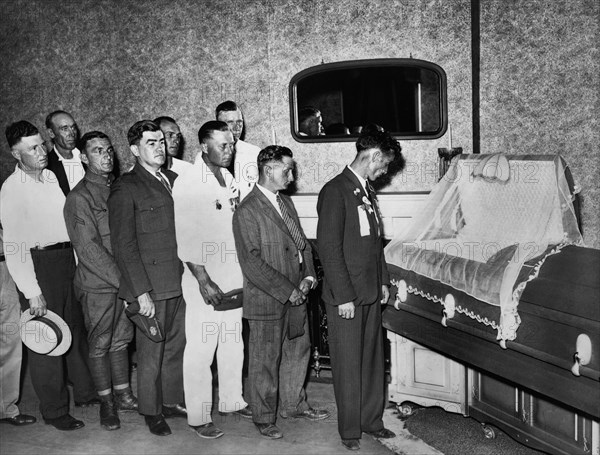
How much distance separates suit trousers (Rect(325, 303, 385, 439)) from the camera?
11.7 feet

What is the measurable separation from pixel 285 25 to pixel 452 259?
2188 millimetres

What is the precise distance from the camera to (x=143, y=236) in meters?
3.80

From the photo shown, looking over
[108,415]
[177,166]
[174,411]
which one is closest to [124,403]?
[108,415]

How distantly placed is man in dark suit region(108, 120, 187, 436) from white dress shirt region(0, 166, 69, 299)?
50 cm

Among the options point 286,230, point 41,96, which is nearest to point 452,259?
point 286,230

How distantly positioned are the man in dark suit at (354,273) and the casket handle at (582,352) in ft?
3.74

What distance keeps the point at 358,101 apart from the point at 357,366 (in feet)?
7.03

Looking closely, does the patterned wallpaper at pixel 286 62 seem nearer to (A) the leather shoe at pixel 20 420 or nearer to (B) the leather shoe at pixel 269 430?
(B) the leather shoe at pixel 269 430

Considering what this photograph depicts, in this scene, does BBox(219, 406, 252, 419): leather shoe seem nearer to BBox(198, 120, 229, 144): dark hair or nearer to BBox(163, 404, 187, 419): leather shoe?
BBox(163, 404, 187, 419): leather shoe

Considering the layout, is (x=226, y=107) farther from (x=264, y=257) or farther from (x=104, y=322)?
(x=104, y=322)

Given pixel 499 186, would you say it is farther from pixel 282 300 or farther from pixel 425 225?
pixel 282 300

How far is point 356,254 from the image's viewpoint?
3.54m

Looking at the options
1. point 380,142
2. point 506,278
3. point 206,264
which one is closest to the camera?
point 506,278

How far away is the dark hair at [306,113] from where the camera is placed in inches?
194
